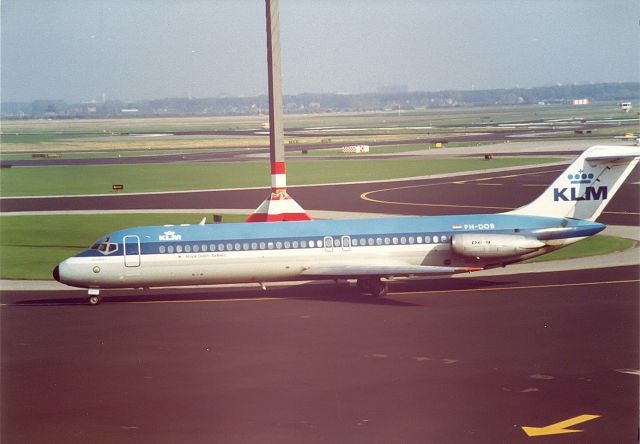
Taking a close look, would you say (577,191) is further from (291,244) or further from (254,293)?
(254,293)

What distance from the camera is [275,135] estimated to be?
44.5 meters

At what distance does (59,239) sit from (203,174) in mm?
43659

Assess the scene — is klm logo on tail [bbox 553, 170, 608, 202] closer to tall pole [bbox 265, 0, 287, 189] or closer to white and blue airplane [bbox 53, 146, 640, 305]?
white and blue airplane [bbox 53, 146, 640, 305]

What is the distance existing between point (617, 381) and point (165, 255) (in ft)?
56.6

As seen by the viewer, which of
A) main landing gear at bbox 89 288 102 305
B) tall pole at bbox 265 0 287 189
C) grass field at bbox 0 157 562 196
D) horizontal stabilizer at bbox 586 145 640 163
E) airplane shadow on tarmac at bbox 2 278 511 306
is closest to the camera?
main landing gear at bbox 89 288 102 305

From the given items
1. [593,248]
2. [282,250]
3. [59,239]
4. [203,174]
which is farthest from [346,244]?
[203,174]

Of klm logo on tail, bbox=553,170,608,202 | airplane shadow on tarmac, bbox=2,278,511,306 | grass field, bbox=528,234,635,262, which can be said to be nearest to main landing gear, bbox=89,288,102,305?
airplane shadow on tarmac, bbox=2,278,511,306

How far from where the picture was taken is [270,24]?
43906mm

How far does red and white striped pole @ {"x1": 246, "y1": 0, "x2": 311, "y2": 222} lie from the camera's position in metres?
44.0

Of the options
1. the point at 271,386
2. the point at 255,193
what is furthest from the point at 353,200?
the point at 271,386

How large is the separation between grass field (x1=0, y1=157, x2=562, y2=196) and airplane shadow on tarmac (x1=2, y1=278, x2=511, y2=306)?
138 feet

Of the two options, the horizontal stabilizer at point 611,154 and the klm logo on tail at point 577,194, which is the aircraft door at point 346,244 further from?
the horizontal stabilizer at point 611,154

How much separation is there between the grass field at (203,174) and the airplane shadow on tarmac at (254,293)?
4206 cm

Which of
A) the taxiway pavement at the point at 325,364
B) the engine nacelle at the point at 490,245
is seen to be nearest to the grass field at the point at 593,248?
the taxiway pavement at the point at 325,364
